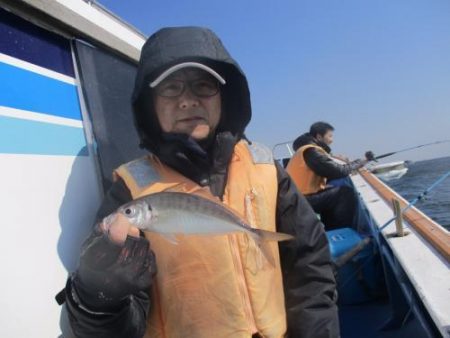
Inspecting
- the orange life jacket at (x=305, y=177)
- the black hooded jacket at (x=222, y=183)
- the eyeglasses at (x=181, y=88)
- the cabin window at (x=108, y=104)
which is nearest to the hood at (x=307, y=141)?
the orange life jacket at (x=305, y=177)

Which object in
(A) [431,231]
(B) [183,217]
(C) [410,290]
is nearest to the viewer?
(B) [183,217]

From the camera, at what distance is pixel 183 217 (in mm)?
1767

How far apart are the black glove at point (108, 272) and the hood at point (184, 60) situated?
0.82 meters

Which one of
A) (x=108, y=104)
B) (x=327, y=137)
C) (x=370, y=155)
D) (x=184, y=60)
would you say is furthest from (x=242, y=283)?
(x=370, y=155)

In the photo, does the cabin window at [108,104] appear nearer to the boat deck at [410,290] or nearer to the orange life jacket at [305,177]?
the boat deck at [410,290]

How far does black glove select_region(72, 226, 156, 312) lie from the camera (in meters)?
1.56

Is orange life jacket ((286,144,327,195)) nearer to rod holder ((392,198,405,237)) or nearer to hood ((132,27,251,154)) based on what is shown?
rod holder ((392,198,405,237))

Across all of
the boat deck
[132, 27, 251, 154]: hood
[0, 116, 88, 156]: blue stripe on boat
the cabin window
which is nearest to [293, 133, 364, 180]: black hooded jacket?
the boat deck

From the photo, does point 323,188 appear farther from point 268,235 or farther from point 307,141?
point 268,235

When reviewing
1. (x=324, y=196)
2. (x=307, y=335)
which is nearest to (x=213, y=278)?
(x=307, y=335)

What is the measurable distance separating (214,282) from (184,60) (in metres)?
1.33

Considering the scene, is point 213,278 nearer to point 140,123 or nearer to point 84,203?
point 84,203

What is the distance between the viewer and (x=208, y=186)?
223 cm

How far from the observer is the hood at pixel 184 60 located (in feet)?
7.24
